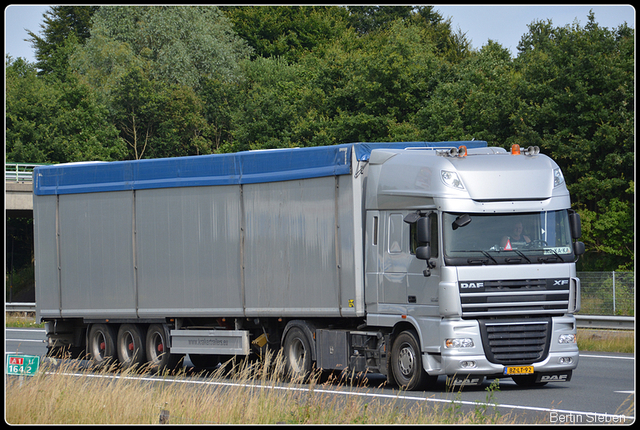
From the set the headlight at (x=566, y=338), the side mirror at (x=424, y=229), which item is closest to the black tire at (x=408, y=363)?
the side mirror at (x=424, y=229)

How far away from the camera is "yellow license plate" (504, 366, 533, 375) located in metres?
12.9

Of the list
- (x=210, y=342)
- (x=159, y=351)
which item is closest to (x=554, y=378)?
(x=210, y=342)

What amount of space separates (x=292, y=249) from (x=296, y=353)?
5.59 ft

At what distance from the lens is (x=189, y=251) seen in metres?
16.4

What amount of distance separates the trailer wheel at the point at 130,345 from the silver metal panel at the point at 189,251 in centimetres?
54

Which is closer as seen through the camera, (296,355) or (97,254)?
(296,355)

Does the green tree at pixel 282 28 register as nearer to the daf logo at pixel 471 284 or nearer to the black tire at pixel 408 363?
the black tire at pixel 408 363

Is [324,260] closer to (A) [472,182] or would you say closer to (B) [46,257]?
(A) [472,182]

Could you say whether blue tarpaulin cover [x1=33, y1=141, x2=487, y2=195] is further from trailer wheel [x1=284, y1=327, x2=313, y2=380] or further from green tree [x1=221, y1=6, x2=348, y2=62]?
green tree [x1=221, y1=6, x2=348, y2=62]

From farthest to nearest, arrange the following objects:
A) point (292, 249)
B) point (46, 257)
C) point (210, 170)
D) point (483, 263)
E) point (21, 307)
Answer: point (21, 307) → point (46, 257) → point (210, 170) → point (292, 249) → point (483, 263)

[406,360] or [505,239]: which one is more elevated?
[505,239]

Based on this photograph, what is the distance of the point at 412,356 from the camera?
13.2 m

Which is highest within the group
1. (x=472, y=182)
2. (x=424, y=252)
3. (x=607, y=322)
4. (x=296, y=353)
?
(x=472, y=182)

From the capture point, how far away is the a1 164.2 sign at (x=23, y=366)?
10570mm
